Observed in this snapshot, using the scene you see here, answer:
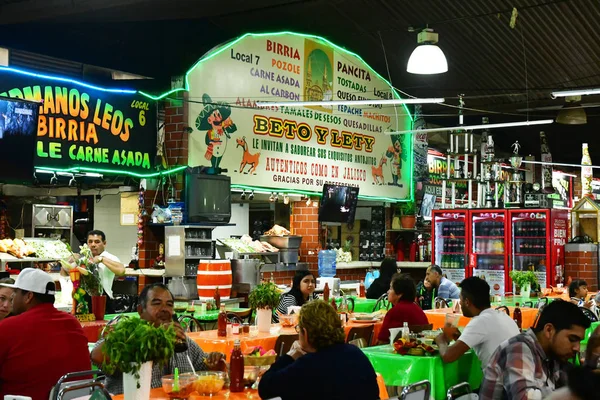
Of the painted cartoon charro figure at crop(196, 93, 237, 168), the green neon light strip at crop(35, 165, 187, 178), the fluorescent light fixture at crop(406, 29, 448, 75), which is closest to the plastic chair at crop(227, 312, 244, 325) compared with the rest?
the green neon light strip at crop(35, 165, 187, 178)

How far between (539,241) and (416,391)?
11.9 metres

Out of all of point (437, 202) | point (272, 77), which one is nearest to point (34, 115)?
point (272, 77)

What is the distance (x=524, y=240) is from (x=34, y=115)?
9593 millimetres

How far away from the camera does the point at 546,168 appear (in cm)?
2259

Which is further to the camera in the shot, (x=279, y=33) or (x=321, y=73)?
(x=321, y=73)

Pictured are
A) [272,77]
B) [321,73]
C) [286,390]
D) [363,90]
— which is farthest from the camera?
[363,90]

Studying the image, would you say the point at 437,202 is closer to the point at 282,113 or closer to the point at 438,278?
the point at 282,113

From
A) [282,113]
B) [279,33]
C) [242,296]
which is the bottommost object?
[242,296]

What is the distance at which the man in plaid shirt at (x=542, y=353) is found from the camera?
4203 mm

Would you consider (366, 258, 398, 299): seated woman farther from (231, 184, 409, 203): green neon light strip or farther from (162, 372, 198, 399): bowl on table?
(162, 372, 198, 399): bowl on table

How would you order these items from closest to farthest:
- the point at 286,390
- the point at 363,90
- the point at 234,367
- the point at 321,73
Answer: the point at 286,390 < the point at 234,367 < the point at 321,73 < the point at 363,90

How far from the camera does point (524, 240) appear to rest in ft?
51.1

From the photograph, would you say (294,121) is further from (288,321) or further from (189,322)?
(288,321)

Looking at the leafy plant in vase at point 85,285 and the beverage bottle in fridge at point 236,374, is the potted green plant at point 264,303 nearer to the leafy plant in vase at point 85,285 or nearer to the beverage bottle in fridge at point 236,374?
the leafy plant in vase at point 85,285
